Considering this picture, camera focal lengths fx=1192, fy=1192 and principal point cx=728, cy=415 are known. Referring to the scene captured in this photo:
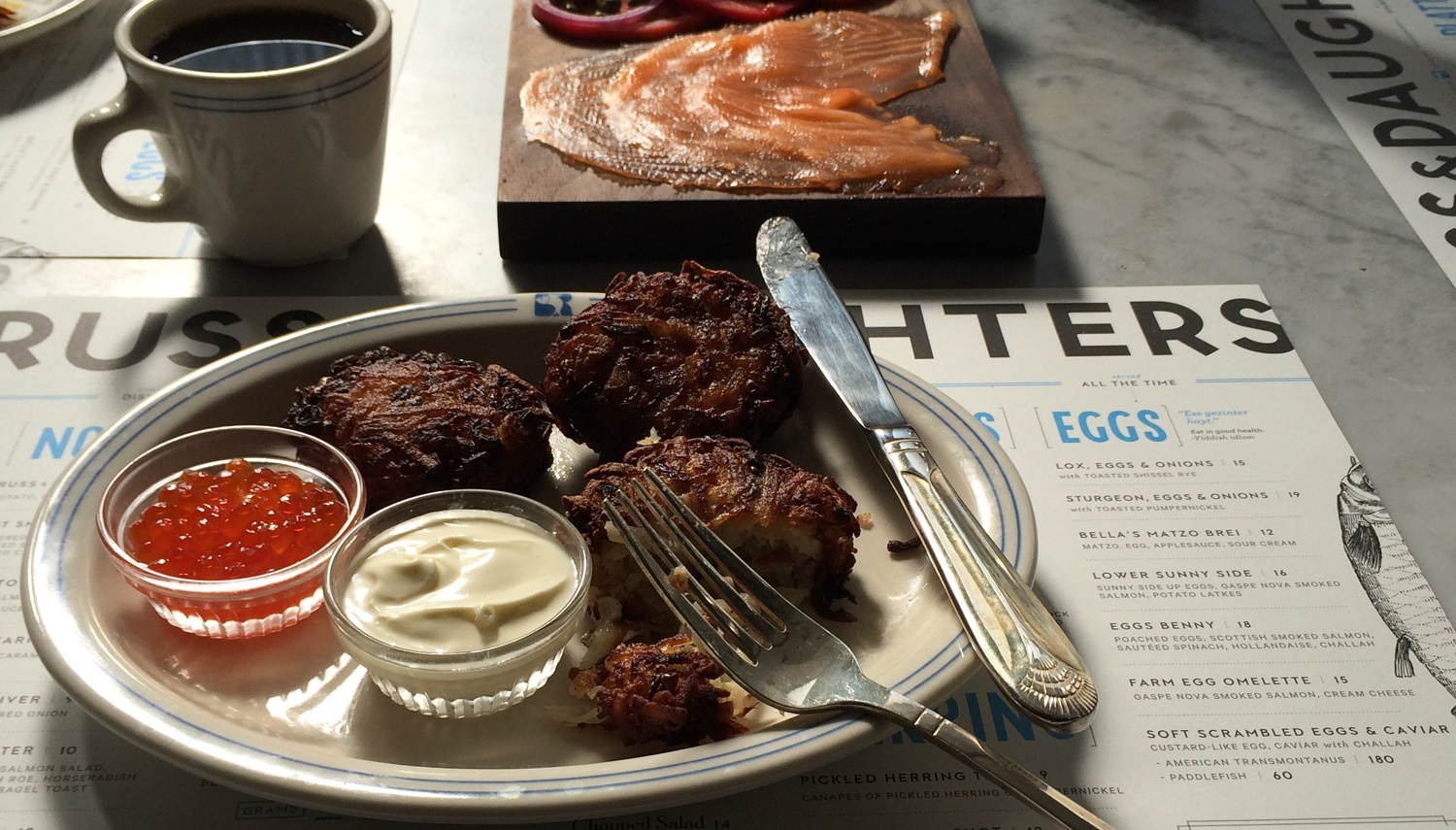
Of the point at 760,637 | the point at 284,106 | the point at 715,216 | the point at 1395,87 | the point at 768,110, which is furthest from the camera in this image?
the point at 1395,87

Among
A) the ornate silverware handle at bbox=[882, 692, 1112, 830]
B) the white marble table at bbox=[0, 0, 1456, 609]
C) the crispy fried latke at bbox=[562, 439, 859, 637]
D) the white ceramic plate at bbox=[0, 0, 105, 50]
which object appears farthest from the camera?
the white ceramic plate at bbox=[0, 0, 105, 50]

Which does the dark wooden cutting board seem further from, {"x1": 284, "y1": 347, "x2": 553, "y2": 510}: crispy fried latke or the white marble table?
{"x1": 284, "y1": 347, "x2": 553, "y2": 510}: crispy fried latke

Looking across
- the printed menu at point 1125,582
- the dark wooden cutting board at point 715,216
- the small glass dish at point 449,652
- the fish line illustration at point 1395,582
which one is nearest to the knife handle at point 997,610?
the printed menu at point 1125,582

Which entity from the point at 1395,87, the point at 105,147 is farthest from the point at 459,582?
the point at 1395,87

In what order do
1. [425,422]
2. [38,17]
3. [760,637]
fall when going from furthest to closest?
1. [38,17]
2. [425,422]
3. [760,637]

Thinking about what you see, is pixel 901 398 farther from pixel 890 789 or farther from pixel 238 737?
pixel 238 737

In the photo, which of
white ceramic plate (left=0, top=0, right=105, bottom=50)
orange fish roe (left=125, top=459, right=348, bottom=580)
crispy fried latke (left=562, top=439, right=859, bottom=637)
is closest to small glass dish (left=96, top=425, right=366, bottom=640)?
orange fish roe (left=125, top=459, right=348, bottom=580)

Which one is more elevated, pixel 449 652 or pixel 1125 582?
pixel 449 652

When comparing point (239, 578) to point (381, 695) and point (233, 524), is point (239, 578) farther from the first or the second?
point (381, 695)
